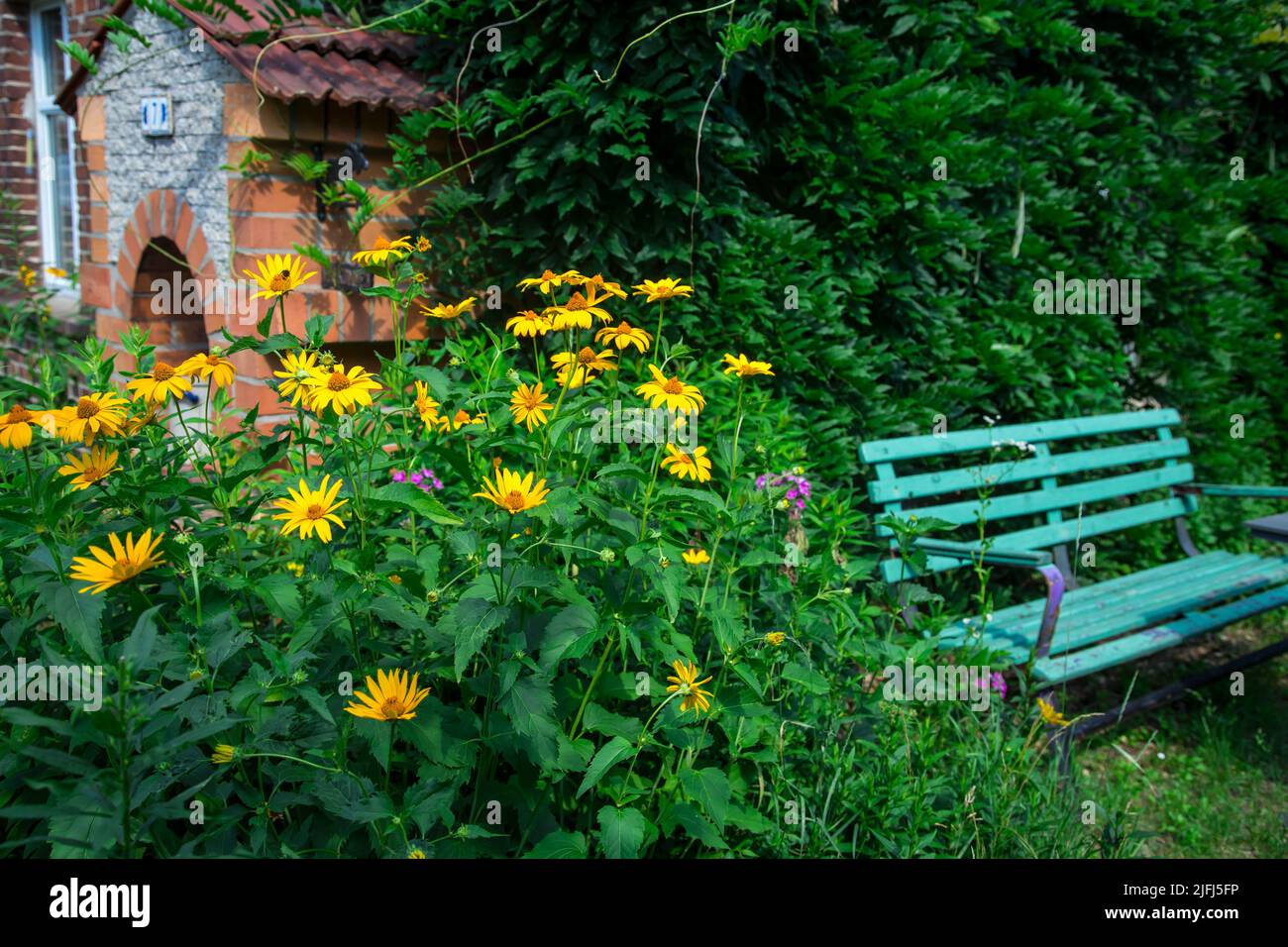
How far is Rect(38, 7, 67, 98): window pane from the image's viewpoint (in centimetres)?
551

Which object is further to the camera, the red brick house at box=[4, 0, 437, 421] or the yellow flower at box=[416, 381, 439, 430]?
the red brick house at box=[4, 0, 437, 421]

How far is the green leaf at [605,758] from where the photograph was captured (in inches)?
61.6

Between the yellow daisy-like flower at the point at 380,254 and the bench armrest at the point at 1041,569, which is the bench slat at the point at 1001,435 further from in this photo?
the yellow daisy-like flower at the point at 380,254

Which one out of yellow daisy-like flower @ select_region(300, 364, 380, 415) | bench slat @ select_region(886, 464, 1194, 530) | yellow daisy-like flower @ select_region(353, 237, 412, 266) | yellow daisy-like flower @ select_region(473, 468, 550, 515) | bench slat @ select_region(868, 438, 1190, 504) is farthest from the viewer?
bench slat @ select_region(886, 464, 1194, 530)

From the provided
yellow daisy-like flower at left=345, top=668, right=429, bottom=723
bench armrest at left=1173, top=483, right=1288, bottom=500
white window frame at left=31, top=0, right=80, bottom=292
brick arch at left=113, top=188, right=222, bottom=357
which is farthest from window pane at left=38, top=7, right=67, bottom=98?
bench armrest at left=1173, top=483, right=1288, bottom=500

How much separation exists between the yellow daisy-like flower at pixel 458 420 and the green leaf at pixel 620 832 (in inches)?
30.0

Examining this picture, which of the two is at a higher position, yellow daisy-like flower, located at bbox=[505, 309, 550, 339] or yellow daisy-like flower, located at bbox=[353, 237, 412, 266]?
yellow daisy-like flower, located at bbox=[353, 237, 412, 266]

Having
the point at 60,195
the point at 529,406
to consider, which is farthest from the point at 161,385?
the point at 60,195

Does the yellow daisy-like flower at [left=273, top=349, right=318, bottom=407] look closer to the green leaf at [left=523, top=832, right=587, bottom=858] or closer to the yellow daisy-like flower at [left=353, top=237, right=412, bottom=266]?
the yellow daisy-like flower at [left=353, top=237, right=412, bottom=266]

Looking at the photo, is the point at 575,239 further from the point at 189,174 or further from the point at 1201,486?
the point at 1201,486

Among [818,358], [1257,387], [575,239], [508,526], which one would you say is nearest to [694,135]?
[575,239]

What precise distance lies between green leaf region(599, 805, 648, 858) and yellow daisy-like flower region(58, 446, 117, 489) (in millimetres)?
972

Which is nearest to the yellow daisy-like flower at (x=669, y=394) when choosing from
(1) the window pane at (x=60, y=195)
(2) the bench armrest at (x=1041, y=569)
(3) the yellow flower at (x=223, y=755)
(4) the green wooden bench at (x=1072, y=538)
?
(3) the yellow flower at (x=223, y=755)

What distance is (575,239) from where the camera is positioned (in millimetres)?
3375
